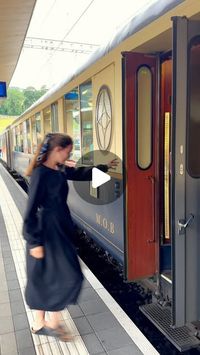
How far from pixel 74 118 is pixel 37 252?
120 inches

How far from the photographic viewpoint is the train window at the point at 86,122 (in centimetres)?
449

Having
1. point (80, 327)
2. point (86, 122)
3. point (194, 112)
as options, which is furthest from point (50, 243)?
point (86, 122)

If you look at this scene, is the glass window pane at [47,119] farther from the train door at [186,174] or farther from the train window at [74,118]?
the train door at [186,174]

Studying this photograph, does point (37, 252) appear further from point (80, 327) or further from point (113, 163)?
point (113, 163)

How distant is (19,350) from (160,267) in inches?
59.0

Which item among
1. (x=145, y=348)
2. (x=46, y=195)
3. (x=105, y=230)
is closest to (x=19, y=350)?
(x=145, y=348)

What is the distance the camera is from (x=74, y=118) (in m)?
5.28

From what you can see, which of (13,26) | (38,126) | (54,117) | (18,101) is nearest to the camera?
(54,117)

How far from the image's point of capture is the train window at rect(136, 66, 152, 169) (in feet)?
10.9

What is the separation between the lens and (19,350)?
2719 mm

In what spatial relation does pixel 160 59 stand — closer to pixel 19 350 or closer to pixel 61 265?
pixel 61 265

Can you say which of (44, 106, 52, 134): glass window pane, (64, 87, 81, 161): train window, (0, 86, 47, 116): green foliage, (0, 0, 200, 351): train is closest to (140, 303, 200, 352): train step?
(0, 0, 200, 351): train

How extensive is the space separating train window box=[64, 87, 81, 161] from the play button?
0.09 metres

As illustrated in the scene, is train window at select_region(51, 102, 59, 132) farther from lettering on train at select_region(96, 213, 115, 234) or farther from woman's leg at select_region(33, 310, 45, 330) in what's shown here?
woman's leg at select_region(33, 310, 45, 330)
